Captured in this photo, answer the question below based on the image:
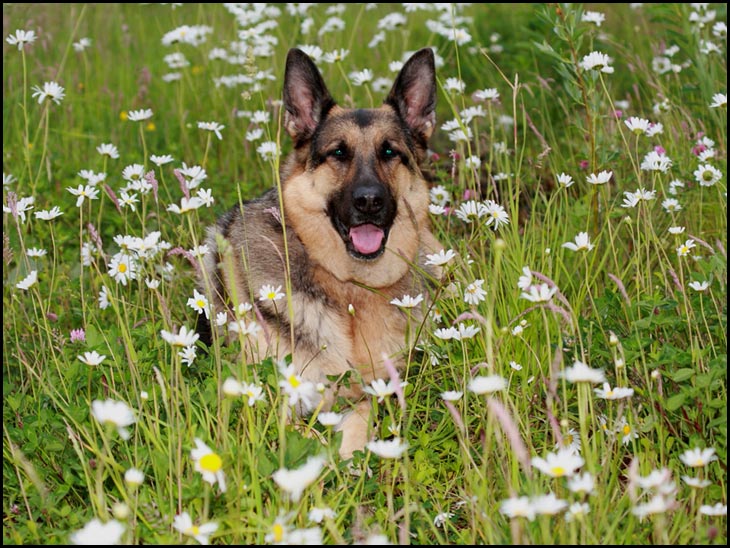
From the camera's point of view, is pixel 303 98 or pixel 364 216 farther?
pixel 303 98

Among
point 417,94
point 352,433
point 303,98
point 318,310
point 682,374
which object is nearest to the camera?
point 682,374

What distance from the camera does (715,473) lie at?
2.85 meters

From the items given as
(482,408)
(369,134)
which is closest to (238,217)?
(369,134)

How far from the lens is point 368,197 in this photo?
392cm

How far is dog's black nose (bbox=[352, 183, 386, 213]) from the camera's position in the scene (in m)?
3.93

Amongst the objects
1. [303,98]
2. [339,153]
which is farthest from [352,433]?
[303,98]

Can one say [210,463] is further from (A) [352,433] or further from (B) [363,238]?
(B) [363,238]

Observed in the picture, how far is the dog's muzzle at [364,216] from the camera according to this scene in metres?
3.95

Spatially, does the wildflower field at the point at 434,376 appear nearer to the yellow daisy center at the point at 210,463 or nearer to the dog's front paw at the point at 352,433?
the yellow daisy center at the point at 210,463

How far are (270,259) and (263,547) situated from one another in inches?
73.8

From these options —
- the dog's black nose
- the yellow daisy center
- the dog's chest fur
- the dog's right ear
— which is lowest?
the dog's chest fur

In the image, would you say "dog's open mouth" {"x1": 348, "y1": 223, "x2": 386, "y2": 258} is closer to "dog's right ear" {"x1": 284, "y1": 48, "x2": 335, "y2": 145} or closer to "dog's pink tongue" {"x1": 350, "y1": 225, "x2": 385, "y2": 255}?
"dog's pink tongue" {"x1": 350, "y1": 225, "x2": 385, "y2": 255}

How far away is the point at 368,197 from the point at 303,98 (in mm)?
Answer: 757

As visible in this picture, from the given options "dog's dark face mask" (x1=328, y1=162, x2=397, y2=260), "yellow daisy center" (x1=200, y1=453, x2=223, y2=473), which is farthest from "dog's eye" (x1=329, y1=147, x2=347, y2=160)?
"yellow daisy center" (x1=200, y1=453, x2=223, y2=473)
